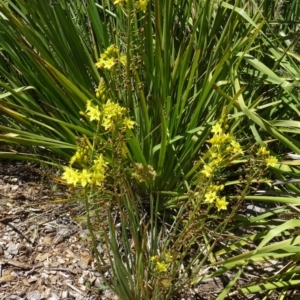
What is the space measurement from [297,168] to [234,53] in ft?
2.09

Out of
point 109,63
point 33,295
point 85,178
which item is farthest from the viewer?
point 33,295

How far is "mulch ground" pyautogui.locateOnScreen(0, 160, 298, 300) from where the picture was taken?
2.18 meters

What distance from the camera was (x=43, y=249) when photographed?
7.65 feet

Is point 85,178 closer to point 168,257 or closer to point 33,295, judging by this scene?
point 168,257

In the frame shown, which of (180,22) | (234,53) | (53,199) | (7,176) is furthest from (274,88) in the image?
(7,176)

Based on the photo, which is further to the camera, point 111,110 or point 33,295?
point 33,295

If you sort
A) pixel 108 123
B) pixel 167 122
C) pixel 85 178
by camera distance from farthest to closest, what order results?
pixel 167 122, pixel 108 123, pixel 85 178

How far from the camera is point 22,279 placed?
7.23 ft

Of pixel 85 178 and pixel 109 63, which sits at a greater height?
pixel 109 63

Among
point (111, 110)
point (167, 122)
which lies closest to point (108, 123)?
point (111, 110)

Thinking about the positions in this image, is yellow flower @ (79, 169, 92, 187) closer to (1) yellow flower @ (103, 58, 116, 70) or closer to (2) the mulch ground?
(1) yellow flower @ (103, 58, 116, 70)

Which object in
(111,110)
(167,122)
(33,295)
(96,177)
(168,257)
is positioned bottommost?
(33,295)

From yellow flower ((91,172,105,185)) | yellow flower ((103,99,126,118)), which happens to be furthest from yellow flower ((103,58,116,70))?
yellow flower ((91,172,105,185))

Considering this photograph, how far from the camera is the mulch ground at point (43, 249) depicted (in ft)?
7.16
